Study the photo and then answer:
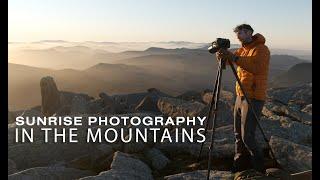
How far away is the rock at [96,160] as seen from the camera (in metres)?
9.78

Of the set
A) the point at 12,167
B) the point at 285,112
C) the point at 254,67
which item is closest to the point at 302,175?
the point at 254,67

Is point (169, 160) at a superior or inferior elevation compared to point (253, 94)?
inferior

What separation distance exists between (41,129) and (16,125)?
90 cm

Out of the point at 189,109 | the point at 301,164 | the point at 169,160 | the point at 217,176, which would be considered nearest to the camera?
the point at 217,176

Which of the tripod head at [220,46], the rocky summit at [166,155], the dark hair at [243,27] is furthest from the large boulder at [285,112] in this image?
the dark hair at [243,27]

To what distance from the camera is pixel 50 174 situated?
8891mm

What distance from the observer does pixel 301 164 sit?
30.2 ft

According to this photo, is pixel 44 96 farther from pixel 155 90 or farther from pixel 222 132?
pixel 222 132

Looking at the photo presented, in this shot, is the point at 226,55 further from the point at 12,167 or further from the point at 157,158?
the point at 12,167

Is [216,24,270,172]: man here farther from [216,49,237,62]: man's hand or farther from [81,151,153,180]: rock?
[81,151,153,180]: rock

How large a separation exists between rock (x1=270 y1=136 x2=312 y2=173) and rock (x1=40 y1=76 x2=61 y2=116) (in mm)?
8240

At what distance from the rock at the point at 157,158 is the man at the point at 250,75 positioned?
1.93 meters
